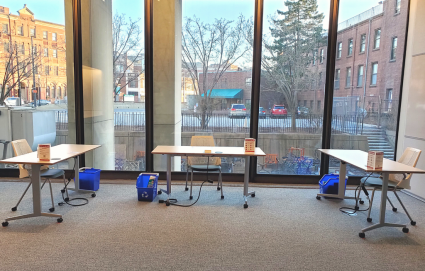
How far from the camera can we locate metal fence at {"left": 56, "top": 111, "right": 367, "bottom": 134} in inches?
193

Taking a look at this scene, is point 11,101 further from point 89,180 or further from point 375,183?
point 375,183

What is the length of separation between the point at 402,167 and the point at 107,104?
4.43 m

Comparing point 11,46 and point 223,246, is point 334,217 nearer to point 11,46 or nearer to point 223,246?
point 223,246

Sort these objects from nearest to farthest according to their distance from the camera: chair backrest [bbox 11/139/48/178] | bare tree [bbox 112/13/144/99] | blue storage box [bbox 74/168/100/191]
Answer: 1. chair backrest [bbox 11/139/48/178]
2. blue storage box [bbox 74/168/100/191]
3. bare tree [bbox 112/13/144/99]

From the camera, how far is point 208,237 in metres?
2.91

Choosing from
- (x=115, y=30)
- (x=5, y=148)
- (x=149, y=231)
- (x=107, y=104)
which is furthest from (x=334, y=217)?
(x=5, y=148)

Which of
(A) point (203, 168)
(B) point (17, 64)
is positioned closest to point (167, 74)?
(A) point (203, 168)

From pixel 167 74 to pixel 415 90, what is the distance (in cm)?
386

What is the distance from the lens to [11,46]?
4.94 m

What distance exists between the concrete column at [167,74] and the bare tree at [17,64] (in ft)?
6.77

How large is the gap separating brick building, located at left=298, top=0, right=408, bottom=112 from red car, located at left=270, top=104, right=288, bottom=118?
0.62 meters

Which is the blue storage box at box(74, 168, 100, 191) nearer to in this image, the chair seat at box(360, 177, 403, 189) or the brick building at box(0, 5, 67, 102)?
the brick building at box(0, 5, 67, 102)

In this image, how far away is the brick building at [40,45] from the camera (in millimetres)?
4883

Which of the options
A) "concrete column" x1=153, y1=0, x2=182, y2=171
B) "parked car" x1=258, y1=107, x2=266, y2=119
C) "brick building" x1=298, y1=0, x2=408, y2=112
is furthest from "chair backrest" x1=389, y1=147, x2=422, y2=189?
"concrete column" x1=153, y1=0, x2=182, y2=171
